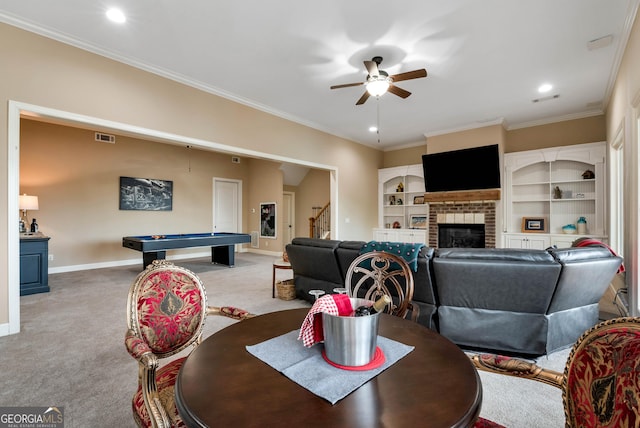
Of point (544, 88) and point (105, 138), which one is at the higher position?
point (544, 88)

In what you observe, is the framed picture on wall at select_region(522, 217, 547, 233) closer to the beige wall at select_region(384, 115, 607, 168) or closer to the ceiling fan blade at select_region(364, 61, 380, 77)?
the beige wall at select_region(384, 115, 607, 168)

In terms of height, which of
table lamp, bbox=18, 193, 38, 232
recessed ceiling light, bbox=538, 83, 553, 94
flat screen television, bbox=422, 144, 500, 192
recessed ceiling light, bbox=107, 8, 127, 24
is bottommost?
table lamp, bbox=18, 193, 38, 232

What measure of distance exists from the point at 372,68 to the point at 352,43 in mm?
387

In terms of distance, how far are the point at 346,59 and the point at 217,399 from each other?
12.3ft

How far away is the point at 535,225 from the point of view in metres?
6.02

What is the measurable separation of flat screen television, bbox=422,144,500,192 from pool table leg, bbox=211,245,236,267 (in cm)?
466

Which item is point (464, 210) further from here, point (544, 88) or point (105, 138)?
point (105, 138)

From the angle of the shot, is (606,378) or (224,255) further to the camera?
(224,255)

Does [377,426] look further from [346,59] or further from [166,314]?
[346,59]

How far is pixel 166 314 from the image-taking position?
60.1 inches

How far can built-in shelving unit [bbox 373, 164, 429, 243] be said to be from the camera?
7.54 m

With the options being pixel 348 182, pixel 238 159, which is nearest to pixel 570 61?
pixel 348 182

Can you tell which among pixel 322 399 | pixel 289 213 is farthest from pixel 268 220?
pixel 322 399

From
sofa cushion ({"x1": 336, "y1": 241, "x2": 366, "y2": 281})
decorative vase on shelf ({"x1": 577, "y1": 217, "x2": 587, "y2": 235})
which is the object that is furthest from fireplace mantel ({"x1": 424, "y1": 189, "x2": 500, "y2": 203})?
sofa cushion ({"x1": 336, "y1": 241, "x2": 366, "y2": 281})
